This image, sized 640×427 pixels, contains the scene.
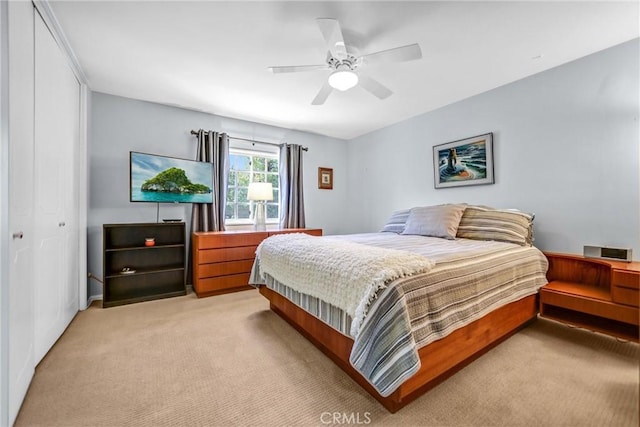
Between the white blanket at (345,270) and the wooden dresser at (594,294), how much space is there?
1.53 meters

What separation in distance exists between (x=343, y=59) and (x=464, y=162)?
6.89ft

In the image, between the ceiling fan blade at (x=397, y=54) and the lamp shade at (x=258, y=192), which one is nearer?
the ceiling fan blade at (x=397, y=54)

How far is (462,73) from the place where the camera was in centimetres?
284

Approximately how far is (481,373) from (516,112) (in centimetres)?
271

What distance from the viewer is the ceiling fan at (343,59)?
6.48ft

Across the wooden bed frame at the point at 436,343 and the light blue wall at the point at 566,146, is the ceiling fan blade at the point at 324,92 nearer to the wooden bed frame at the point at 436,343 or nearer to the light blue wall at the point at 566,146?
the light blue wall at the point at 566,146

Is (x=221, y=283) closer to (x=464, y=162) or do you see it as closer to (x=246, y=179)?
(x=246, y=179)

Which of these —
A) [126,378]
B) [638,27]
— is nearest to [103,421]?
[126,378]

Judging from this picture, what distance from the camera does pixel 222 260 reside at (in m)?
3.51

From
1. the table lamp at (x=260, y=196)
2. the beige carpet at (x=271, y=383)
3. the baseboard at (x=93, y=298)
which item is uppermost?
the table lamp at (x=260, y=196)

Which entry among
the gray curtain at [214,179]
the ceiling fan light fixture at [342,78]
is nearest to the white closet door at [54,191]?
the gray curtain at [214,179]

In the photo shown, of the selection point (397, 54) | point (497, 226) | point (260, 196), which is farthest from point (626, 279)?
point (260, 196)

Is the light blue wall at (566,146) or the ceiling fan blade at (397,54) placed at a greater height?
the ceiling fan blade at (397,54)

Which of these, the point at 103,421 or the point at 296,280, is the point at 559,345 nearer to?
the point at 296,280
